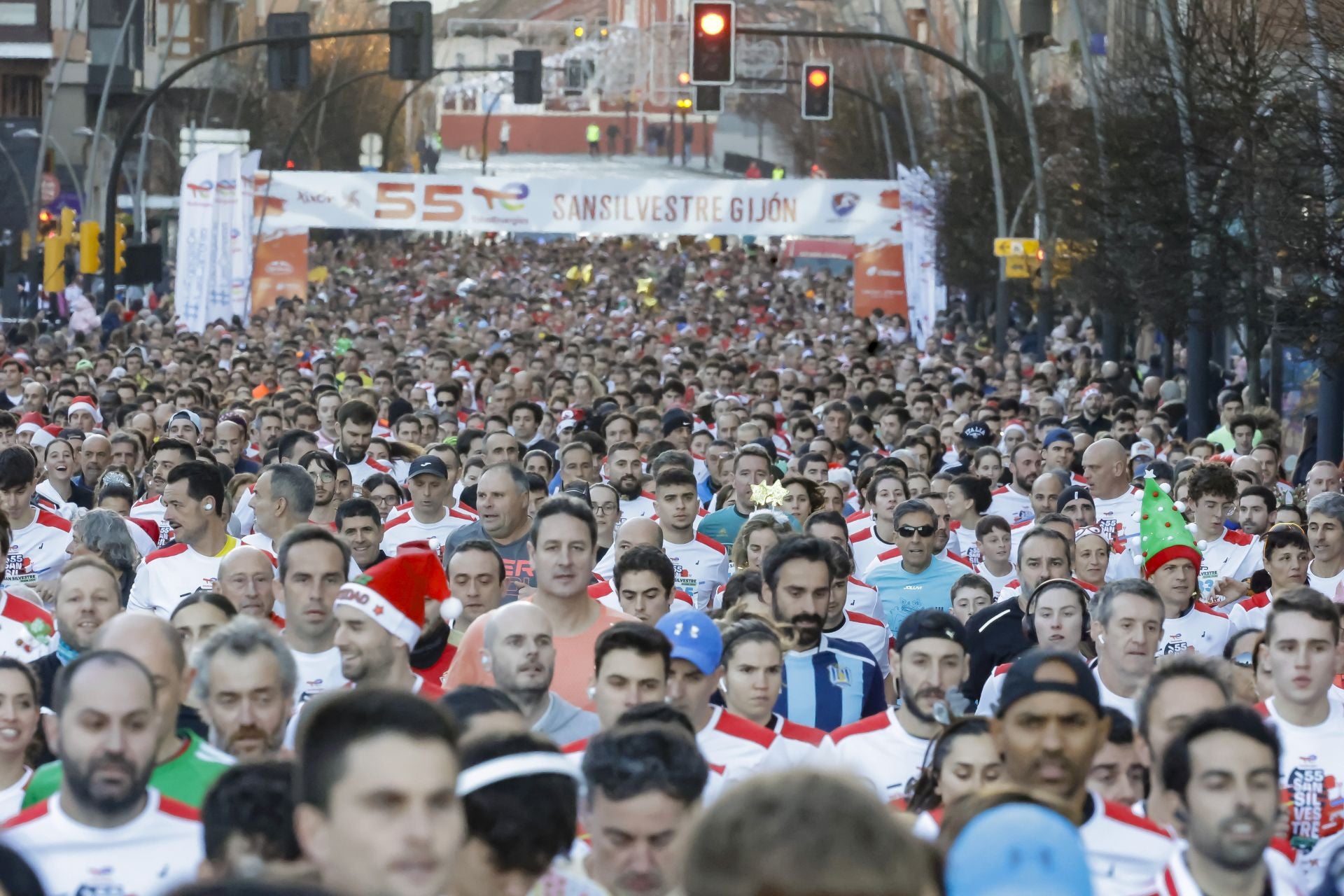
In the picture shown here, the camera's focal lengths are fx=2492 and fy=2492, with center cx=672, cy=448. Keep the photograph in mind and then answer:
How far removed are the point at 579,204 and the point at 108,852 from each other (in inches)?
1451

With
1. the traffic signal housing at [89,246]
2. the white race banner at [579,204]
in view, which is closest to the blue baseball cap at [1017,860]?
the traffic signal housing at [89,246]

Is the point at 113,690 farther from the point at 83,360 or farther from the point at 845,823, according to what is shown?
the point at 83,360

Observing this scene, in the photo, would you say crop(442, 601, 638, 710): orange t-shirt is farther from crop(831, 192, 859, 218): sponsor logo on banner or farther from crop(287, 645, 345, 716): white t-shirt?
crop(831, 192, 859, 218): sponsor logo on banner

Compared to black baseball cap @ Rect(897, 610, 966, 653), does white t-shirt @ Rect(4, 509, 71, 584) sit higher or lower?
lower

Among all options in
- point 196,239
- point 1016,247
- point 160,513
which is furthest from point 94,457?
point 1016,247

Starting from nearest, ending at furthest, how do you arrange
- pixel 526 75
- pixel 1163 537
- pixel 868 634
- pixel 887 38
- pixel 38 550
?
pixel 868 634 < pixel 1163 537 < pixel 38 550 < pixel 887 38 < pixel 526 75

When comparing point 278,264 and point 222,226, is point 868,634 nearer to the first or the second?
point 222,226

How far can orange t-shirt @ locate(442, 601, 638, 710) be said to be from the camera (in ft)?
26.4

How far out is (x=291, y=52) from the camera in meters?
29.9

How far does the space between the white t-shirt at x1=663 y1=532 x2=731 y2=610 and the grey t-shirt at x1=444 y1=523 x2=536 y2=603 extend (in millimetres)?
1321

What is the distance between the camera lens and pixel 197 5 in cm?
9762

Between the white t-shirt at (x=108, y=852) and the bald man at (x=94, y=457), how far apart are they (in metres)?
10.6

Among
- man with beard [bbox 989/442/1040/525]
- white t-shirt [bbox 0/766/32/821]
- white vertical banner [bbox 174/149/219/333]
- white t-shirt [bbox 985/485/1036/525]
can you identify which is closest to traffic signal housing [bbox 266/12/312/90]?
white vertical banner [bbox 174/149/219/333]

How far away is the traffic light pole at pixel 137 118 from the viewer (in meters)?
27.9
